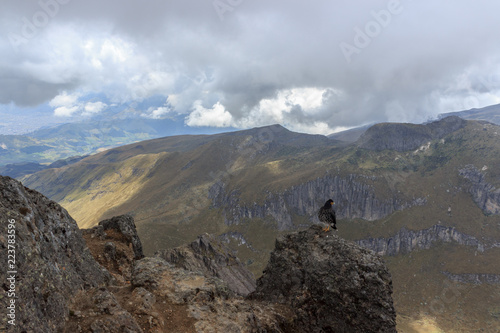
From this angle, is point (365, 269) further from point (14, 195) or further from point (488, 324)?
point (488, 324)

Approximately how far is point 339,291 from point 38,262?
63.6ft

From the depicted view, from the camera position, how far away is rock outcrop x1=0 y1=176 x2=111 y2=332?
31.5 feet

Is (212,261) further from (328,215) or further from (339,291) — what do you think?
(339,291)

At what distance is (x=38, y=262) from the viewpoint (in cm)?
1160

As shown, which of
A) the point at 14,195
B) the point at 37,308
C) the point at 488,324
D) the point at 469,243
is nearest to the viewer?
the point at 37,308

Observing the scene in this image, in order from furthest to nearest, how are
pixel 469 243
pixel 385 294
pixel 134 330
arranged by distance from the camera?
1. pixel 469 243
2. pixel 385 294
3. pixel 134 330

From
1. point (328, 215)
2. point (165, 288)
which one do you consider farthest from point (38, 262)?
point (328, 215)

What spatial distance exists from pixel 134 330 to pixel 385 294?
17529 millimetres

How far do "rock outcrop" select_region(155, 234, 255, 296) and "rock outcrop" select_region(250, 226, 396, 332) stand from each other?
44.5 meters

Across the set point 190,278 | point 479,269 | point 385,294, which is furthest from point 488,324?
point 190,278

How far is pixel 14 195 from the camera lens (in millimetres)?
13273

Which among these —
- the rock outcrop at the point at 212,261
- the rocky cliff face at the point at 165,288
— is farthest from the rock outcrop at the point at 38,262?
the rock outcrop at the point at 212,261

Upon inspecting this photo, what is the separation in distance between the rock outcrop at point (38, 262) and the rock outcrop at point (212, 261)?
1831 inches

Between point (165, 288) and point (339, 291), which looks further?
point (339, 291)
